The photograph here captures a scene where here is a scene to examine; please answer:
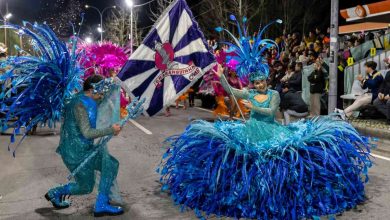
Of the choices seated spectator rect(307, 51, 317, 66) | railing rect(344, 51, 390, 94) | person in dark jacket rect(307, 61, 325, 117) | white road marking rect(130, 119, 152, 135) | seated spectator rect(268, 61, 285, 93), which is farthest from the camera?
seated spectator rect(307, 51, 317, 66)

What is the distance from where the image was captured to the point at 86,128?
16.0ft

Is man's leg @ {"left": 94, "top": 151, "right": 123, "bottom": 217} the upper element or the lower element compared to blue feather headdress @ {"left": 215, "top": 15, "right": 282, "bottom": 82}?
lower

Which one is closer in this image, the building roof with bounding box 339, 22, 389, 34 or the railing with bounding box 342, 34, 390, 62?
the railing with bounding box 342, 34, 390, 62

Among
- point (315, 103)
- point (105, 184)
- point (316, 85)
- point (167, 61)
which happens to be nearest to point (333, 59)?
point (316, 85)

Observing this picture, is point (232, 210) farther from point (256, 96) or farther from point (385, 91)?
point (385, 91)

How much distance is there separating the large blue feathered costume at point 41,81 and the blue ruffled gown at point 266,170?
1.57m

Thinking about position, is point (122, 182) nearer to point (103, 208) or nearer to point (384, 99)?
point (103, 208)

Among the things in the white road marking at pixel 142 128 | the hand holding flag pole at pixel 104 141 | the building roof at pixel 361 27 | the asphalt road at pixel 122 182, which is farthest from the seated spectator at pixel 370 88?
the building roof at pixel 361 27

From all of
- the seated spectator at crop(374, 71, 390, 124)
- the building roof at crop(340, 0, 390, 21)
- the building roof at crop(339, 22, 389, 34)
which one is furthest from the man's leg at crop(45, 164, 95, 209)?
the building roof at crop(339, 22, 389, 34)

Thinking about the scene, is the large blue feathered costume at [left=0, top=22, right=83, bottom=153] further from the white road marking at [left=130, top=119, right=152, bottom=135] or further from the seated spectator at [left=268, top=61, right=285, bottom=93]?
the seated spectator at [left=268, top=61, right=285, bottom=93]

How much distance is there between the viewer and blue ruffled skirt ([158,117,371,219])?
4.84 m

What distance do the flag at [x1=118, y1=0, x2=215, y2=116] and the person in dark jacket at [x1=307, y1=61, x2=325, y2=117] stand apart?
721 cm

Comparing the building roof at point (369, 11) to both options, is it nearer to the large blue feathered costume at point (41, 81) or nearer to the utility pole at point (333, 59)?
the utility pole at point (333, 59)

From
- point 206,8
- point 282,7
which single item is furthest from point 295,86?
point 206,8
